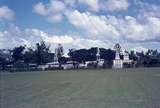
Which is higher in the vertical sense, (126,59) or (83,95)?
(126,59)

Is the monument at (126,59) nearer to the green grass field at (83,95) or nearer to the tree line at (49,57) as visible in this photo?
the tree line at (49,57)

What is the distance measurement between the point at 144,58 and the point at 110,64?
1418cm

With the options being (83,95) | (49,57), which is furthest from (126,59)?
(83,95)

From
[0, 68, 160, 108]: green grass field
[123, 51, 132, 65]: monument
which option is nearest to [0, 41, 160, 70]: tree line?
[123, 51, 132, 65]: monument

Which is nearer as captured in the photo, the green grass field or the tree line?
the green grass field

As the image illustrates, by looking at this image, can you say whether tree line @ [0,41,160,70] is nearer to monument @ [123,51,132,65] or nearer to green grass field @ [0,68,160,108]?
monument @ [123,51,132,65]

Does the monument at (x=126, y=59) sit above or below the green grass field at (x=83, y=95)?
above

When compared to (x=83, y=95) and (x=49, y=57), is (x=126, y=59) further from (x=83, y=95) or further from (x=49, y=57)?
(x=83, y=95)

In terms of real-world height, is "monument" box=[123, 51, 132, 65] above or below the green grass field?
→ above

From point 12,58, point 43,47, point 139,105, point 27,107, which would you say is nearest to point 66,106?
point 27,107

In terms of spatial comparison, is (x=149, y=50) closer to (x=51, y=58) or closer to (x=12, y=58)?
(x=51, y=58)

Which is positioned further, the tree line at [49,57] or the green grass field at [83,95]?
the tree line at [49,57]

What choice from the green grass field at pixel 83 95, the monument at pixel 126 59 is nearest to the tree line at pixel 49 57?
the monument at pixel 126 59

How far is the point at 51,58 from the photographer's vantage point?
580 feet
